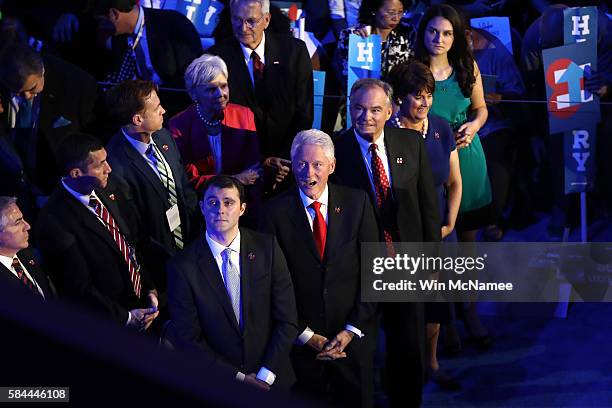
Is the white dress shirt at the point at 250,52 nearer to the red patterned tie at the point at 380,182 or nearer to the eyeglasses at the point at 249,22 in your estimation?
the eyeglasses at the point at 249,22

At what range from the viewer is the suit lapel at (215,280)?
10.5 feet

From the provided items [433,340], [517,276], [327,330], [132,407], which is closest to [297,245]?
[327,330]

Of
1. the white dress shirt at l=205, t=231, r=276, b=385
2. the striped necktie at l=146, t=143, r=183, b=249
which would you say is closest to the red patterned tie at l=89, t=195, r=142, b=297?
the striped necktie at l=146, t=143, r=183, b=249

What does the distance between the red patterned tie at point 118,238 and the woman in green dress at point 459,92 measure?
1.55 m

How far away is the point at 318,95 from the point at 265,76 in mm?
388

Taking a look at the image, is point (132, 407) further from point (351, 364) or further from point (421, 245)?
point (421, 245)

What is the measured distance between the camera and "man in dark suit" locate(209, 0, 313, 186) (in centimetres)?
420

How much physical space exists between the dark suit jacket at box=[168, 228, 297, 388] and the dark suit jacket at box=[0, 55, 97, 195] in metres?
1.15

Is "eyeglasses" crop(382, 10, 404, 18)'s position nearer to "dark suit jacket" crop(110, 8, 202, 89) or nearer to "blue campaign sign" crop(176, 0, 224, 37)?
"dark suit jacket" crop(110, 8, 202, 89)

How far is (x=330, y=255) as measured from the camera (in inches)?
139

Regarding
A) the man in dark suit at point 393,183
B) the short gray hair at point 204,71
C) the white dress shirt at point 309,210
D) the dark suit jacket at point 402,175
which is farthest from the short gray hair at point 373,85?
the short gray hair at point 204,71

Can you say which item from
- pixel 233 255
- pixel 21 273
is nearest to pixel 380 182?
pixel 233 255

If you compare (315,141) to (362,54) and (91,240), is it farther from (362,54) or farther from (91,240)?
(362,54)

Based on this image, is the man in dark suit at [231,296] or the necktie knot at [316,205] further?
the necktie knot at [316,205]
